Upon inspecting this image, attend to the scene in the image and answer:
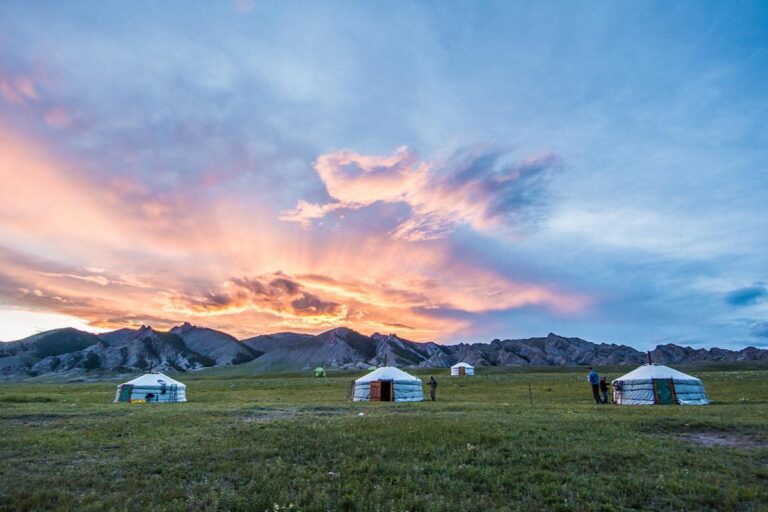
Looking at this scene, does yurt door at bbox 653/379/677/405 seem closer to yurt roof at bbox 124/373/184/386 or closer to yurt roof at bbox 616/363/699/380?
yurt roof at bbox 616/363/699/380

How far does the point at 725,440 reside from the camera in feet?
50.6

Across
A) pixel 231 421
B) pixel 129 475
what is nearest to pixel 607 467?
pixel 129 475

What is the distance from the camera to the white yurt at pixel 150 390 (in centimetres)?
4769

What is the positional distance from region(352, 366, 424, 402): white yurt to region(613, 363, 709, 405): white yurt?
18721 millimetres

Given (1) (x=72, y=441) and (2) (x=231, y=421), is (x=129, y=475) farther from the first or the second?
(2) (x=231, y=421)

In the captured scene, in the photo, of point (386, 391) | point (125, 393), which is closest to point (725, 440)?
point (386, 391)

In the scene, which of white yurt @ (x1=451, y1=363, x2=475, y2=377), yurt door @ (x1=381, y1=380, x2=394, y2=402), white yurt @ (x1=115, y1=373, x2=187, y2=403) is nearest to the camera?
yurt door @ (x1=381, y1=380, x2=394, y2=402)

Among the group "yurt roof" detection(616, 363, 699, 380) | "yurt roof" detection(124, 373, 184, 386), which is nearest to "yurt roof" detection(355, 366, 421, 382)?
"yurt roof" detection(616, 363, 699, 380)

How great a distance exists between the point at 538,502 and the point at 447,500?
76.8 inches

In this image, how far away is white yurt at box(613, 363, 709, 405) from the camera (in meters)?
35.1

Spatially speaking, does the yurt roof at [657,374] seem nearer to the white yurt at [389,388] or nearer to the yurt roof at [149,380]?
the white yurt at [389,388]

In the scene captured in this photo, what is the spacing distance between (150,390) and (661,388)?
170ft

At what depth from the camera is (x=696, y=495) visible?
937cm

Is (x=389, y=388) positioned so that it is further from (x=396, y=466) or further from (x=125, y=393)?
(x=396, y=466)
